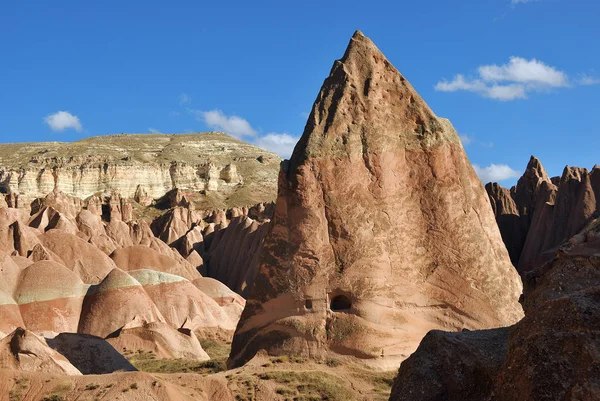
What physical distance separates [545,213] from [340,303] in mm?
33433

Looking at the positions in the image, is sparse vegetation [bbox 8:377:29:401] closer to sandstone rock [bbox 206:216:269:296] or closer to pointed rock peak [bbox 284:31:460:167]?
pointed rock peak [bbox 284:31:460:167]

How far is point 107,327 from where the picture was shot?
30734 mm

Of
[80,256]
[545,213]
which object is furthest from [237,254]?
[545,213]

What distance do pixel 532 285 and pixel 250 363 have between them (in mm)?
7445

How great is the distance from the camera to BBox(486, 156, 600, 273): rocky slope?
4338 centimetres

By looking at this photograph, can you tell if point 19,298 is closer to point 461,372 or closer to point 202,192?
point 461,372

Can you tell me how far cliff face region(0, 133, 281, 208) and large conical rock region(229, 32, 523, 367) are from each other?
284 ft

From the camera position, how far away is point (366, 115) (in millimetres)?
17516

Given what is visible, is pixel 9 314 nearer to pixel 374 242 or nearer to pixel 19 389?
pixel 19 389

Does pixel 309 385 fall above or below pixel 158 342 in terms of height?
above

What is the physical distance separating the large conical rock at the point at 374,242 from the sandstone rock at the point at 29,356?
12.7 ft

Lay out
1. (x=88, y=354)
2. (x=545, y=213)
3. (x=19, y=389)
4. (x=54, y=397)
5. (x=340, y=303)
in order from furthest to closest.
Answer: (x=545, y=213), (x=88, y=354), (x=340, y=303), (x=19, y=389), (x=54, y=397)

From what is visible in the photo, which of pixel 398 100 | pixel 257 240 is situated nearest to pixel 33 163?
pixel 257 240

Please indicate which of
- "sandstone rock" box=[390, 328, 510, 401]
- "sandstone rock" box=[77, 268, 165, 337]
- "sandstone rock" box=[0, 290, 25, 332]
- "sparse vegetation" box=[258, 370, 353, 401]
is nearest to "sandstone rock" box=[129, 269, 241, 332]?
"sandstone rock" box=[77, 268, 165, 337]
